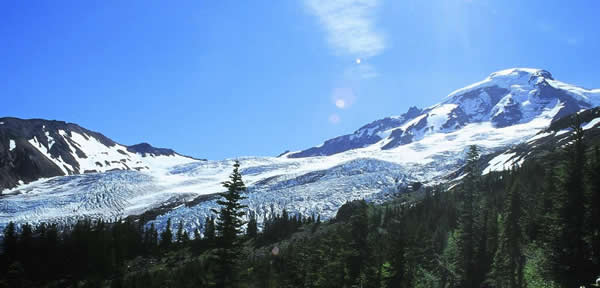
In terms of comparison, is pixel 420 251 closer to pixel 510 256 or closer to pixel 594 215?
pixel 510 256

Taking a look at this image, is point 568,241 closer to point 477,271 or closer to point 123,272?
point 477,271

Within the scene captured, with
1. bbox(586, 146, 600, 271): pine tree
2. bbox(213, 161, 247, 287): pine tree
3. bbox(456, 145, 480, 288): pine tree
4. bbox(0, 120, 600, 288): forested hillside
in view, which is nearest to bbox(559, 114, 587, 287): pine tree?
bbox(0, 120, 600, 288): forested hillside

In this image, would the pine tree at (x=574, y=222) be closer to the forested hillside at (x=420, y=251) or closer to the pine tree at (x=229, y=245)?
the forested hillside at (x=420, y=251)

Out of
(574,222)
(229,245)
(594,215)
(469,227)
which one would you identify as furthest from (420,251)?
(229,245)

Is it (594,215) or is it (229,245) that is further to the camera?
(594,215)

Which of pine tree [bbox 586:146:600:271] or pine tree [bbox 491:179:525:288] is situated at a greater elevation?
pine tree [bbox 586:146:600:271]

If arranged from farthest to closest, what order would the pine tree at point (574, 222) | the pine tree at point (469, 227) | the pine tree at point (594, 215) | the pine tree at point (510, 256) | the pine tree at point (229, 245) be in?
the pine tree at point (469, 227)
the pine tree at point (510, 256)
the pine tree at point (574, 222)
the pine tree at point (594, 215)
the pine tree at point (229, 245)

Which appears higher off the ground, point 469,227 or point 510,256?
point 469,227

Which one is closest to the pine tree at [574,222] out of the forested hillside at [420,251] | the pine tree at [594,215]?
the forested hillside at [420,251]

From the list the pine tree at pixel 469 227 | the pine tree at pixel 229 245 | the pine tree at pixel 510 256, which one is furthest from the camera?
the pine tree at pixel 469 227

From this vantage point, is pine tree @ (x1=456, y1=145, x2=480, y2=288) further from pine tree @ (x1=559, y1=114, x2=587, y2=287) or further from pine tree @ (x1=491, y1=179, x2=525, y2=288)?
pine tree @ (x1=559, y1=114, x2=587, y2=287)

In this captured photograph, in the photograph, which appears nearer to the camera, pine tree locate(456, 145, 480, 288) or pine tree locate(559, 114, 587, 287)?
pine tree locate(559, 114, 587, 287)

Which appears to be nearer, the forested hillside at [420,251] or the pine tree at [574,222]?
the forested hillside at [420,251]

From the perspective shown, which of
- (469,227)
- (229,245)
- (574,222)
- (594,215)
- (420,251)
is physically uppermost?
(594,215)
